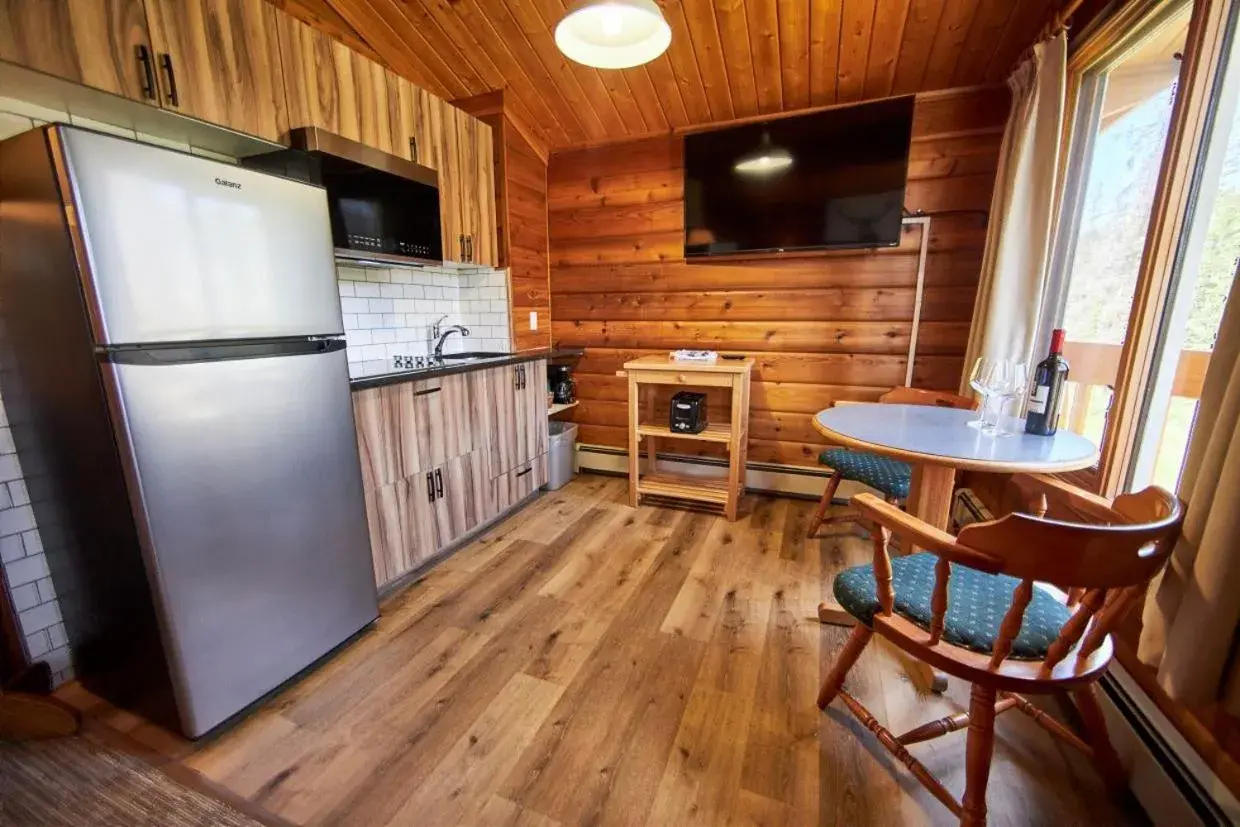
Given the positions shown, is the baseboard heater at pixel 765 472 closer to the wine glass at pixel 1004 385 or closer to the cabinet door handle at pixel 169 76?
the wine glass at pixel 1004 385

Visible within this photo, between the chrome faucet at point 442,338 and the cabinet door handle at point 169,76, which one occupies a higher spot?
the cabinet door handle at point 169,76

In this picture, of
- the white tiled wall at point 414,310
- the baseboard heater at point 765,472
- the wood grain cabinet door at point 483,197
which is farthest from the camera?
the baseboard heater at point 765,472

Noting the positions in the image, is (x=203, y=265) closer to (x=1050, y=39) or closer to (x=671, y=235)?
(x=671, y=235)

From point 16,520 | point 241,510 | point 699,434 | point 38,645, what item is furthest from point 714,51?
point 38,645

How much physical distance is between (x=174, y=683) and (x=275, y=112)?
1843 millimetres

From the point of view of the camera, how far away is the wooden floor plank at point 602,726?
3.81ft

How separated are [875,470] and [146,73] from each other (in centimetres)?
295

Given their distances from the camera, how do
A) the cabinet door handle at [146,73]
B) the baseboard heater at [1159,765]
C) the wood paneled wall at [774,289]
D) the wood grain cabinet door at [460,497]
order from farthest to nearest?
the wood paneled wall at [774,289], the wood grain cabinet door at [460,497], the cabinet door handle at [146,73], the baseboard heater at [1159,765]

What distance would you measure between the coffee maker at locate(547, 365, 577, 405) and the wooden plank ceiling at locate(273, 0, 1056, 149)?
159cm

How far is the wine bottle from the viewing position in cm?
140

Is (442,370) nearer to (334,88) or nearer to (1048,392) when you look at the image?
(334,88)

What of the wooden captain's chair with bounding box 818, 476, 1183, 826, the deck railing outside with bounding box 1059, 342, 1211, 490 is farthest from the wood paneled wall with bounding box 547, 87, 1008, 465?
the wooden captain's chair with bounding box 818, 476, 1183, 826

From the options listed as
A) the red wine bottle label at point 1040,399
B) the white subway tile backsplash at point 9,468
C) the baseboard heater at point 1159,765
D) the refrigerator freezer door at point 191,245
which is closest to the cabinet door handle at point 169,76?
the refrigerator freezer door at point 191,245

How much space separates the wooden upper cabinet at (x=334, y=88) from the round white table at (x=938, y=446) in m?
2.16
